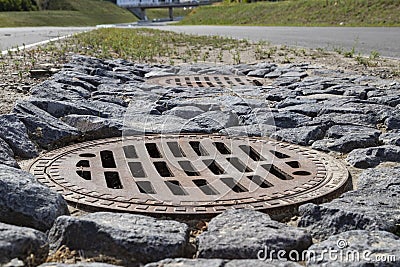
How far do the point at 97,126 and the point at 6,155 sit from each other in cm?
83

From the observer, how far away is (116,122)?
341 centimetres

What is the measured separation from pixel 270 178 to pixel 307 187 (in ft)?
0.61

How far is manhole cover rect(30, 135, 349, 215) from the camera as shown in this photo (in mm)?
2180

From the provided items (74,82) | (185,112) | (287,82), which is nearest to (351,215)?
(185,112)

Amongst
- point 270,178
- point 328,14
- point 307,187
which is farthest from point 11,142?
point 328,14

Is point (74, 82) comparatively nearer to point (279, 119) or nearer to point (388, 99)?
point (279, 119)

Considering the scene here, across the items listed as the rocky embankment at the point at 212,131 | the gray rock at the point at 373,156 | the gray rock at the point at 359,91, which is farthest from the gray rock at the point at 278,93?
the gray rock at the point at 373,156

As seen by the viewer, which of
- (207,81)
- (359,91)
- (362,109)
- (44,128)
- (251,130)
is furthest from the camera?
(207,81)

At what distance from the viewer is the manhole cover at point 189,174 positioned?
218 cm

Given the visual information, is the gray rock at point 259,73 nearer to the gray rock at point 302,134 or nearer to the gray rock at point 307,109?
the gray rock at point 307,109

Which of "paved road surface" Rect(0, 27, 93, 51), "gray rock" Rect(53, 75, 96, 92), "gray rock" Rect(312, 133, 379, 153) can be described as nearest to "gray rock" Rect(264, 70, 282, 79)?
"gray rock" Rect(53, 75, 96, 92)

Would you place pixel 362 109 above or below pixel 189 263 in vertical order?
below

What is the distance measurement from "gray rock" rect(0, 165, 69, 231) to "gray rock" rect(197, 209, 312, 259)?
55 centimetres

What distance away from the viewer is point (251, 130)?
11.2 ft
